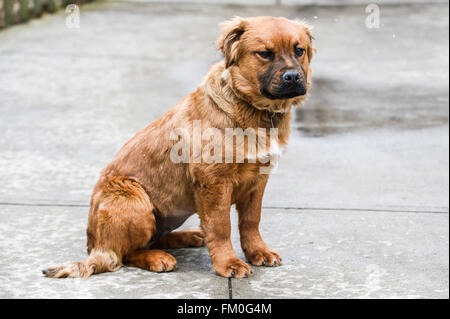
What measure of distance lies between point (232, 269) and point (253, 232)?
0.32 meters

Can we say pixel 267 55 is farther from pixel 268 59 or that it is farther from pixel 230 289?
pixel 230 289

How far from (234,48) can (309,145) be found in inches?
112

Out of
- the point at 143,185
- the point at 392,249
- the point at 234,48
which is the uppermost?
the point at 234,48

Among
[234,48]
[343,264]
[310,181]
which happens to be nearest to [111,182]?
[234,48]

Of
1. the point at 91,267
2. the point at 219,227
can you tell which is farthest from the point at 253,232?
the point at 91,267

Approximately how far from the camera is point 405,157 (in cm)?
614

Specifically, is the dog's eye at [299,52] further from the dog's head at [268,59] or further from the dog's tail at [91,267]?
the dog's tail at [91,267]

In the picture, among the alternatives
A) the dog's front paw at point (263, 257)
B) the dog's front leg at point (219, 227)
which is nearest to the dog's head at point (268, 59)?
the dog's front leg at point (219, 227)

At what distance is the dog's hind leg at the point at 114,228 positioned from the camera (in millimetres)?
3732

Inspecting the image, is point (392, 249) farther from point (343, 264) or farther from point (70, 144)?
point (70, 144)

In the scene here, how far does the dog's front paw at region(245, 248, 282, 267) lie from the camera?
3.92 meters

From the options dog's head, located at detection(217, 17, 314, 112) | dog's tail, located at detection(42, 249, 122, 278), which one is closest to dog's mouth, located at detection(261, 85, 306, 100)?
dog's head, located at detection(217, 17, 314, 112)

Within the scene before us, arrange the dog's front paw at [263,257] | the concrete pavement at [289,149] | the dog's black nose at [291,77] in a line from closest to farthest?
the dog's black nose at [291,77] < the concrete pavement at [289,149] < the dog's front paw at [263,257]

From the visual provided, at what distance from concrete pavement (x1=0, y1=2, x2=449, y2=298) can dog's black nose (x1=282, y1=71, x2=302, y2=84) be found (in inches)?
42.2
